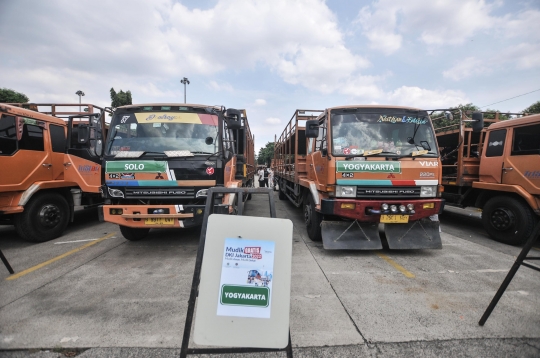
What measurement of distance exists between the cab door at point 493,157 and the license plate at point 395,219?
267cm

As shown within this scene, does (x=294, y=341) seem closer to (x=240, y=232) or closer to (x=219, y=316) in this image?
(x=219, y=316)

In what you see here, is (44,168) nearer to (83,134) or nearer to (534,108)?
(83,134)

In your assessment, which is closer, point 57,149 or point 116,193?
point 116,193

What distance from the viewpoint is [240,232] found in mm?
1662

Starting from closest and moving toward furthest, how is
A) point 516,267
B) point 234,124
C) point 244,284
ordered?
point 244,284 → point 516,267 → point 234,124

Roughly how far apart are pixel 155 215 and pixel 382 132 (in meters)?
3.84

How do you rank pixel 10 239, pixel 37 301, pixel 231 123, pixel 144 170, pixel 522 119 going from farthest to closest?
pixel 10 239 → pixel 522 119 → pixel 231 123 → pixel 144 170 → pixel 37 301

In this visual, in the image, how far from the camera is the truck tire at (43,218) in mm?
4746

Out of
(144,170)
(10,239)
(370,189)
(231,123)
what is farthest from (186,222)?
(10,239)

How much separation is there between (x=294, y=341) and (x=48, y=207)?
17.9ft

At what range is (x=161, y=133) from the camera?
4.22 m

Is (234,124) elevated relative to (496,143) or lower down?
elevated

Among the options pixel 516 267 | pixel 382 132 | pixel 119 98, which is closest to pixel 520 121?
pixel 382 132

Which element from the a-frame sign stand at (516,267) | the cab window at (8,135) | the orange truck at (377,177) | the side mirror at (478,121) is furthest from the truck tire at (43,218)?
the side mirror at (478,121)
